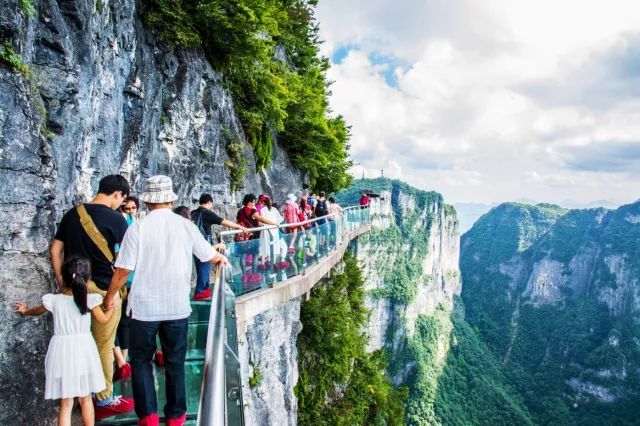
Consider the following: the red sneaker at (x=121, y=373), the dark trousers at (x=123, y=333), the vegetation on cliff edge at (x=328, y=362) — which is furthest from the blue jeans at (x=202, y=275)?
the vegetation on cliff edge at (x=328, y=362)

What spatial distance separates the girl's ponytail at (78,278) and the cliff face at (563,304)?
8830 centimetres

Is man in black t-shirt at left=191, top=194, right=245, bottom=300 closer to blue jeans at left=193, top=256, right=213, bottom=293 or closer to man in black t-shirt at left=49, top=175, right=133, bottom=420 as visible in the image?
blue jeans at left=193, top=256, right=213, bottom=293

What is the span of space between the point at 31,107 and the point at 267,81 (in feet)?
35.8

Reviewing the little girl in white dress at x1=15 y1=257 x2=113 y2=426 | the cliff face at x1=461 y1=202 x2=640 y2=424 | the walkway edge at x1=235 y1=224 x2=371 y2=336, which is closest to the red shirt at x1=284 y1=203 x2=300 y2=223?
the walkway edge at x1=235 y1=224 x2=371 y2=336

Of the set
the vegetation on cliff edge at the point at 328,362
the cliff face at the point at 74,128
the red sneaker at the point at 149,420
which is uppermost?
the cliff face at the point at 74,128

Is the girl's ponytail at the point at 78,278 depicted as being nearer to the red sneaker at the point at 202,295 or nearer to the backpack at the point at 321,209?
the red sneaker at the point at 202,295

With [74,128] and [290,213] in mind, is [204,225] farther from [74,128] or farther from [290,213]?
[290,213]

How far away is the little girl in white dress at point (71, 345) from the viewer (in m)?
3.12

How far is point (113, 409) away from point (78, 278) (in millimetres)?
1431

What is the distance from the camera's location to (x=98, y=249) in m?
3.47

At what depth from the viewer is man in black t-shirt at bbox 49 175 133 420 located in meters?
3.42

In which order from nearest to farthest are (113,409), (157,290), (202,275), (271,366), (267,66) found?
(157,290), (113,409), (202,275), (271,366), (267,66)

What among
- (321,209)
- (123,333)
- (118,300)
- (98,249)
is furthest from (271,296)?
(321,209)

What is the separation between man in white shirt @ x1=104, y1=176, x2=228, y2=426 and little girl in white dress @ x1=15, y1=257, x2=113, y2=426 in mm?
285
